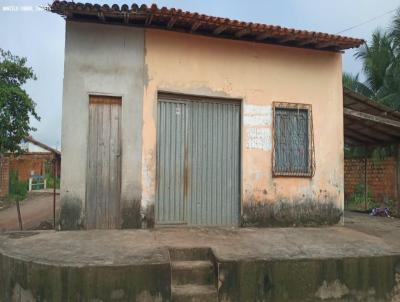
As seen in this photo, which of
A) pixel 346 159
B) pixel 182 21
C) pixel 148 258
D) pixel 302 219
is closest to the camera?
pixel 148 258

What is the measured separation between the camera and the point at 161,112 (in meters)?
7.66

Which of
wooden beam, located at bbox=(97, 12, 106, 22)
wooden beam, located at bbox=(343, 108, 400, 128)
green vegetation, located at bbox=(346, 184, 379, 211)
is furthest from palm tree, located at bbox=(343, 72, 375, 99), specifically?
wooden beam, located at bbox=(97, 12, 106, 22)

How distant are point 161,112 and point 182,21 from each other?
157 cm

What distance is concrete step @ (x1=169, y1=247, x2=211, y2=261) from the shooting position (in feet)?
20.2

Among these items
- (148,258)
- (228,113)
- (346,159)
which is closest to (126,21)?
(228,113)

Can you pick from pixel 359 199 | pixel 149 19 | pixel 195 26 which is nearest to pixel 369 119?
pixel 195 26

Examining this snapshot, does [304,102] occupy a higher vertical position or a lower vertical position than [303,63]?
lower

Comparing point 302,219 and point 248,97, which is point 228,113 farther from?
point 302,219

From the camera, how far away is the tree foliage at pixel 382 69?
18.2m

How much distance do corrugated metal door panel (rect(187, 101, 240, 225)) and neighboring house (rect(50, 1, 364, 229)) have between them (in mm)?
19

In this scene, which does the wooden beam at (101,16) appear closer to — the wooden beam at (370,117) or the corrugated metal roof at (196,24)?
the corrugated metal roof at (196,24)

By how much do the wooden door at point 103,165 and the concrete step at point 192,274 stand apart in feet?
5.63

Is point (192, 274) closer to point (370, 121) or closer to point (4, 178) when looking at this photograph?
point (370, 121)

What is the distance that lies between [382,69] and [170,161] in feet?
49.4
